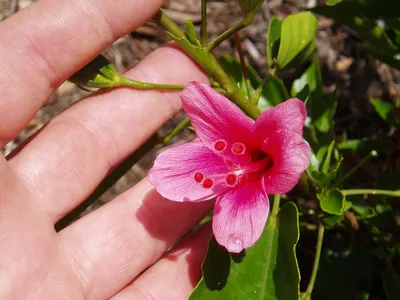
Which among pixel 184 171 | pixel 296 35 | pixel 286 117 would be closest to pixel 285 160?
pixel 286 117

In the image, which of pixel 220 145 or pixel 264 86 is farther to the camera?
pixel 264 86

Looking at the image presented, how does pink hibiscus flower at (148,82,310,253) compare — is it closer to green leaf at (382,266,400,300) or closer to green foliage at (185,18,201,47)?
green foliage at (185,18,201,47)

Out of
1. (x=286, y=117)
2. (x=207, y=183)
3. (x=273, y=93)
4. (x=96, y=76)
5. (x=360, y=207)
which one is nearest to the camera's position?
(x=286, y=117)

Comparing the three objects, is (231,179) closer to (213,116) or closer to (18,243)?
(213,116)

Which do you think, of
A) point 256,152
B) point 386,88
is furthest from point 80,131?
point 386,88

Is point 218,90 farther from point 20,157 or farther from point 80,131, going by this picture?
point 20,157

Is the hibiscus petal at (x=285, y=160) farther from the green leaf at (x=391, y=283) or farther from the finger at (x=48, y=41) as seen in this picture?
the green leaf at (x=391, y=283)

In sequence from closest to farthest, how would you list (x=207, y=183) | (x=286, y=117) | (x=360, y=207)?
(x=286, y=117) < (x=207, y=183) < (x=360, y=207)
